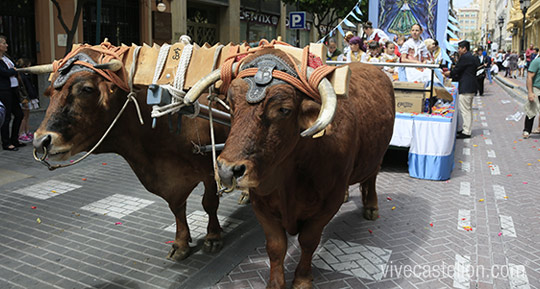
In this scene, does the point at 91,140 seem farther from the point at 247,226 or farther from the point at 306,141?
the point at 247,226

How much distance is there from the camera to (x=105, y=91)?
3596mm

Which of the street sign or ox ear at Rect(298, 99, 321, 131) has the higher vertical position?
the street sign

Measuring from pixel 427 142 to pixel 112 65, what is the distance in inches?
213

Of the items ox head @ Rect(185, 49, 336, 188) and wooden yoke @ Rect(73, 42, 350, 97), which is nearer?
ox head @ Rect(185, 49, 336, 188)

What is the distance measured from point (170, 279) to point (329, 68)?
95.9 inches

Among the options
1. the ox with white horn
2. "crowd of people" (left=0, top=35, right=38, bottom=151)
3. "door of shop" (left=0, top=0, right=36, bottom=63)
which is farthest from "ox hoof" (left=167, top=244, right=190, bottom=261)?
"door of shop" (left=0, top=0, right=36, bottom=63)

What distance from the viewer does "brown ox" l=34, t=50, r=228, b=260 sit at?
11.3 feet

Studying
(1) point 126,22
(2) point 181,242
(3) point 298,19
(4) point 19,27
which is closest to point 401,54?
(3) point 298,19

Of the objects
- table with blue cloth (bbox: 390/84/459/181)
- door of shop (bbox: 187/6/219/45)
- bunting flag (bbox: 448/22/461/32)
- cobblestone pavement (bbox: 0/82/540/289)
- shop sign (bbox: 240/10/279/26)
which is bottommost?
cobblestone pavement (bbox: 0/82/540/289)

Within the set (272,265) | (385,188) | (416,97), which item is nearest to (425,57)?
(416,97)

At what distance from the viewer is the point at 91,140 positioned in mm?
3684

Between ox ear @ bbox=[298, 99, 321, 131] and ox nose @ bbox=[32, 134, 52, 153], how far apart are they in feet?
6.36

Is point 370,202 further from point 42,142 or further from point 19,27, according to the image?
point 19,27

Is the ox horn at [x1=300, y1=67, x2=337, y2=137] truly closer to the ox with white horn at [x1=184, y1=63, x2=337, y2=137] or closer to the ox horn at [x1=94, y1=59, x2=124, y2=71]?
the ox with white horn at [x1=184, y1=63, x2=337, y2=137]
